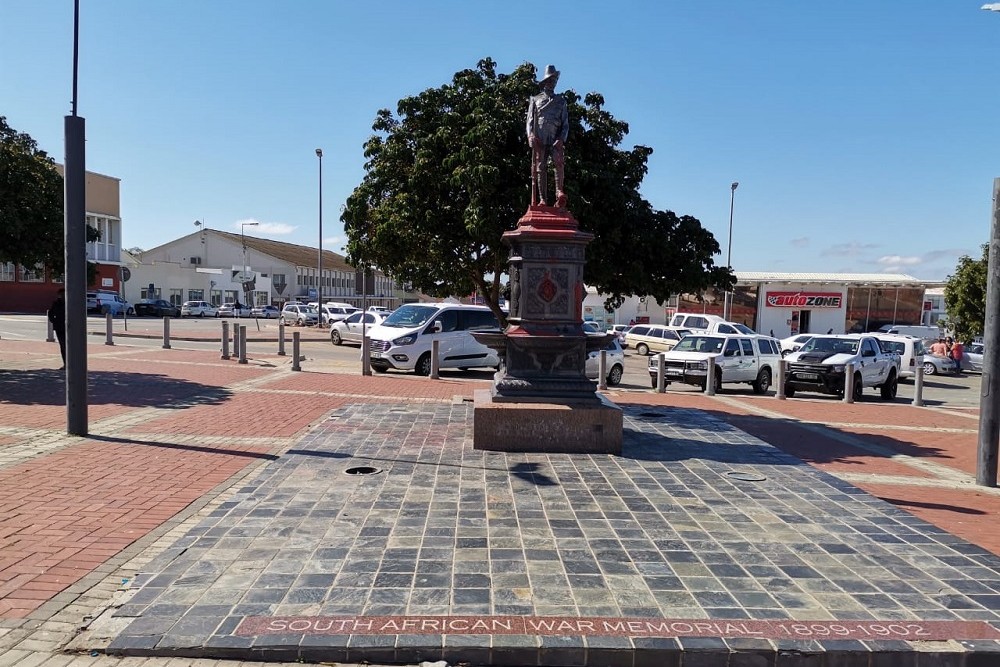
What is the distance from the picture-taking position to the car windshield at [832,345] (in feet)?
61.7

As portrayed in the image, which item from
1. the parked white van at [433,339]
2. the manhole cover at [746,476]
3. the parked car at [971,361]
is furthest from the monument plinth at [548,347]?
the parked car at [971,361]

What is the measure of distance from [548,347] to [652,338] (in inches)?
898

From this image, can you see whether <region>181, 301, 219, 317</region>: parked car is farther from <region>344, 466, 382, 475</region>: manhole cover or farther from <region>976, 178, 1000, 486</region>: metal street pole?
<region>976, 178, 1000, 486</region>: metal street pole

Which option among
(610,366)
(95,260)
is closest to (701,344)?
(610,366)

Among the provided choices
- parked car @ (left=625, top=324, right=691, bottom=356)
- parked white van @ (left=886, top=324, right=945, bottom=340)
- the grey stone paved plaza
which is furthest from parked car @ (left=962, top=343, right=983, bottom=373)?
the grey stone paved plaza

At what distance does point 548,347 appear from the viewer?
8.59 m

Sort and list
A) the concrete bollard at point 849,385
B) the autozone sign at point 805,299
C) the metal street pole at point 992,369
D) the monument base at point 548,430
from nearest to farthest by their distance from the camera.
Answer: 1. the metal street pole at point 992,369
2. the monument base at point 548,430
3. the concrete bollard at point 849,385
4. the autozone sign at point 805,299

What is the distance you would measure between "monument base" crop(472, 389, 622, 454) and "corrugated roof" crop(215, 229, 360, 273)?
6285cm

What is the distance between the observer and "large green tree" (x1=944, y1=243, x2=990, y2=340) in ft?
103

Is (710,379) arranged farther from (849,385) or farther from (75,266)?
(75,266)

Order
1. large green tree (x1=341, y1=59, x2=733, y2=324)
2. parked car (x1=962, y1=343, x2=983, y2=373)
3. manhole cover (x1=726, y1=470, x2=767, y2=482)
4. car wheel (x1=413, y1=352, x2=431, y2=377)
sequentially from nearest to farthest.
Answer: manhole cover (x1=726, y1=470, x2=767, y2=482)
large green tree (x1=341, y1=59, x2=733, y2=324)
car wheel (x1=413, y1=352, x2=431, y2=377)
parked car (x1=962, y1=343, x2=983, y2=373)

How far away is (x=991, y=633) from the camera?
3883 millimetres

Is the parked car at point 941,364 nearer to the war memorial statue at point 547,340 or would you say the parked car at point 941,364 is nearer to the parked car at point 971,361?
the parked car at point 971,361

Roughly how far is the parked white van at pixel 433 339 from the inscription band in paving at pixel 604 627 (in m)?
13.8
